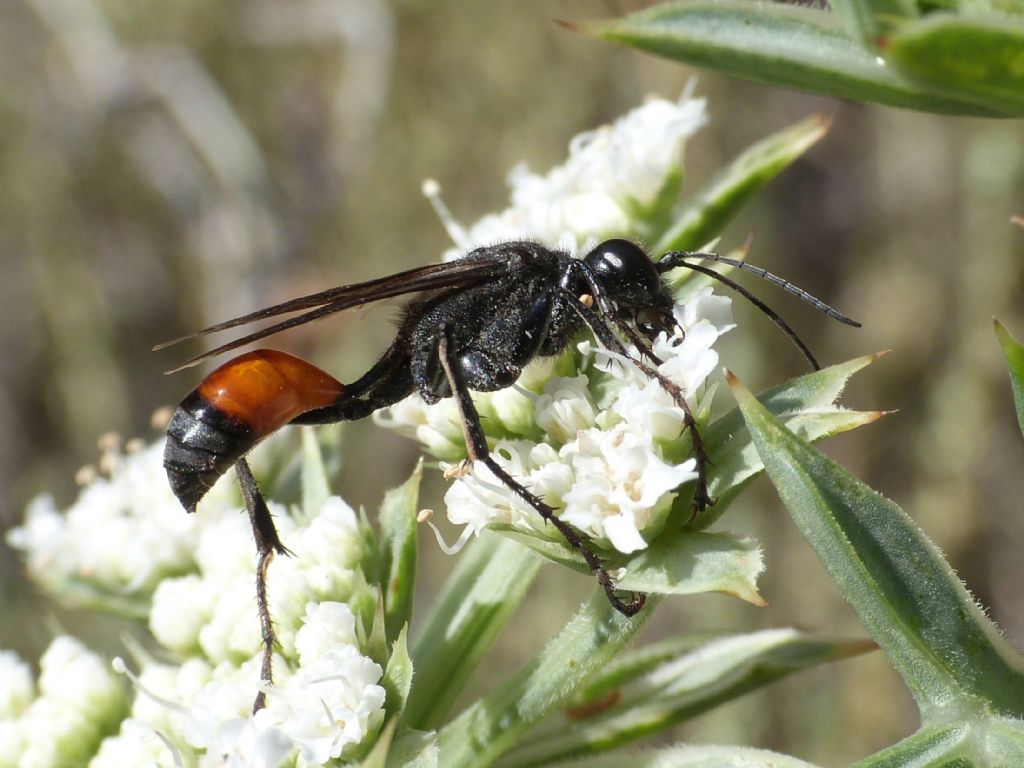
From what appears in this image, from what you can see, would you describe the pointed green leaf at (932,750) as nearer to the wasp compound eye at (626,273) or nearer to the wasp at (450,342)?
the wasp at (450,342)

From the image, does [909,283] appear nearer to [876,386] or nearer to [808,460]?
[876,386]

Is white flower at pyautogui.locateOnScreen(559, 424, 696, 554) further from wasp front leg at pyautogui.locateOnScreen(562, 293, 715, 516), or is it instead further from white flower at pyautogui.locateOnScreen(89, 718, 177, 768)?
white flower at pyautogui.locateOnScreen(89, 718, 177, 768)

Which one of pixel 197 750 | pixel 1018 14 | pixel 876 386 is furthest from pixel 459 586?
pixel 876 386

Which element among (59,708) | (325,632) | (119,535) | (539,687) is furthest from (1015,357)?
(119,535)

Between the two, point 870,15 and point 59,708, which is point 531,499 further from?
point 59,708

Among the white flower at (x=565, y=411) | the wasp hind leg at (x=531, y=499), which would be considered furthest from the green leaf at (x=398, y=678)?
the white flower at (x=565, y=411)

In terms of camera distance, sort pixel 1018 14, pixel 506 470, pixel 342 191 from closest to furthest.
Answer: pixel 1018 14
pixel 506 470
pixel 342 191

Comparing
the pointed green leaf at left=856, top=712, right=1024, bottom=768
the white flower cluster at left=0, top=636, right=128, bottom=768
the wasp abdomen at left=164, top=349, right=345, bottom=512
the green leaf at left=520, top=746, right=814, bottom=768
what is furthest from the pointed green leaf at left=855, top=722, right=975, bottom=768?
the white flower cluster at left=0, top=636, right=128, bottom=768
